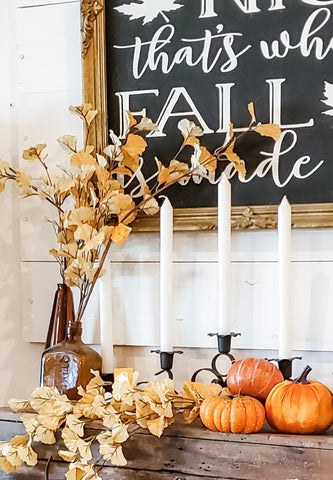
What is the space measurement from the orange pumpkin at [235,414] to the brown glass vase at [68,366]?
0.22 meters

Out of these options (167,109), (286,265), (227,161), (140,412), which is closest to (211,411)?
(140,412)

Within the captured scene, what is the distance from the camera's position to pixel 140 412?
84cm

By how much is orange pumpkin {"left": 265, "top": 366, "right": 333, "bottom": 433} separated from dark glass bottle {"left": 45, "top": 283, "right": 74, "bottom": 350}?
0.39 m

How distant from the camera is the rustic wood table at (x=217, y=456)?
79 cm

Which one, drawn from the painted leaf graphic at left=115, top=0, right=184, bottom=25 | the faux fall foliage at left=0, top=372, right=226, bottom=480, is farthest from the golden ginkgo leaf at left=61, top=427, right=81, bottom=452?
the painted leaf graphic at left=115, top=0, right=184, bottom=25

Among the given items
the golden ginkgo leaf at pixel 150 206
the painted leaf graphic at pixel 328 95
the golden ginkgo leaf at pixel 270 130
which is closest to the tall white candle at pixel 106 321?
the golden ginkgo leaf at pixel 150 206

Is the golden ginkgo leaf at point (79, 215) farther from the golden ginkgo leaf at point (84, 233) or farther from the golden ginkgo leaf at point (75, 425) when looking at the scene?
the golden ginkgo leaf at point (75, 425)

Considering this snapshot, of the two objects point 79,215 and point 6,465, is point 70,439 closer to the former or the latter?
point 6,465

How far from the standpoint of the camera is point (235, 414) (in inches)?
32.0

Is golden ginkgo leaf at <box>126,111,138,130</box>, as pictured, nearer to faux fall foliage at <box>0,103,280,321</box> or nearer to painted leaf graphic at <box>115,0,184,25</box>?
faux fall foliage at <box>0,103,280,321</box>

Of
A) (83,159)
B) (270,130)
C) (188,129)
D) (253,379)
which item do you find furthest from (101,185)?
(253,379)

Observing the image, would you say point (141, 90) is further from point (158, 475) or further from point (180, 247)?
point (158, 475)

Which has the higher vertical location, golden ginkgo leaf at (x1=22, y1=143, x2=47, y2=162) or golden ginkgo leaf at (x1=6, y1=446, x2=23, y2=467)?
golden ginkgo leaf at (x1=22, y1=143, x2=47, y2=162)

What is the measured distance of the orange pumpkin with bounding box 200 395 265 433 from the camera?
32.0 inches
